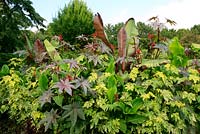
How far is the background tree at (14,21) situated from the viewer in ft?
21.7

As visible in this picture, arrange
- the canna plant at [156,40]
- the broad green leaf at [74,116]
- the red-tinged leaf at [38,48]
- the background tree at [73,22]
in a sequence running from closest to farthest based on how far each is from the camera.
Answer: the broad green leaf at [74,116], the canna plant at [156,40], the red-tinged leaf at [38,48], the background tree at [73,22]

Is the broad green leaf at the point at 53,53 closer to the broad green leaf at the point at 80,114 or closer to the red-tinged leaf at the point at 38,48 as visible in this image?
the red-tinged leaf at the point at 38,48

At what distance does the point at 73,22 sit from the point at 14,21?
324 inches

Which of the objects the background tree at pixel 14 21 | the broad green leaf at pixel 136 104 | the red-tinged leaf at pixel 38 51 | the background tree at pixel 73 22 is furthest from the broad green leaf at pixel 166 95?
the background tree at pixel 73 22

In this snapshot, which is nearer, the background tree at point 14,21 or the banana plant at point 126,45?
the banana plant at point 126,45

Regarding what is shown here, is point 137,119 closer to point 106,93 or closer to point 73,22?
point 106,93

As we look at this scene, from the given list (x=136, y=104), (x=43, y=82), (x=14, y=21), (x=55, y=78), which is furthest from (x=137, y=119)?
(x=14, y=21)

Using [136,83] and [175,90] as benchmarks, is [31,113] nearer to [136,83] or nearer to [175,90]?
[136,83]

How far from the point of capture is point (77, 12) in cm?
1527

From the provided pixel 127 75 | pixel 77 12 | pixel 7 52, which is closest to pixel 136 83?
pixel 127 75

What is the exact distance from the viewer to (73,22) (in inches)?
588

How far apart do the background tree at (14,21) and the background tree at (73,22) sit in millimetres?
6977

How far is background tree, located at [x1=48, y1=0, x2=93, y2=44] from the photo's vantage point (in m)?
14.5

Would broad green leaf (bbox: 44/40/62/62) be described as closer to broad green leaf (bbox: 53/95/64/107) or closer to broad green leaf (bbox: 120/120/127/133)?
broad green leaf (bbox: 53/95/64/107)
